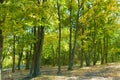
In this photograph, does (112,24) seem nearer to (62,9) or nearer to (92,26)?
(92,26)

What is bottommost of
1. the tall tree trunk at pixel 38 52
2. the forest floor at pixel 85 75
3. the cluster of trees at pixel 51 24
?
the forest floor at pixel 85 75

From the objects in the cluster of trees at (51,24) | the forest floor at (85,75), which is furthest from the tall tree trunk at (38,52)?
the forest floor at (85,75)

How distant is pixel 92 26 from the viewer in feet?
131

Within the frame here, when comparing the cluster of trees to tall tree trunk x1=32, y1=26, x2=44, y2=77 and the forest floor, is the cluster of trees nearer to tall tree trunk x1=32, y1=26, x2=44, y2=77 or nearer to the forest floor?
tall tree trunk x1=32, y1=26, x2=44, y2=77

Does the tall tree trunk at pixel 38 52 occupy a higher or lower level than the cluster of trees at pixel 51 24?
lower

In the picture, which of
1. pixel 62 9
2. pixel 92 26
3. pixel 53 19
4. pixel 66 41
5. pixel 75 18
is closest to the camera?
pixel 53 19

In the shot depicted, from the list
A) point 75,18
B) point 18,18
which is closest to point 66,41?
point 75,18

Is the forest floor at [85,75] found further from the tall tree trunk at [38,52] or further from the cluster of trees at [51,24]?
the cluster of trees at [51,24]

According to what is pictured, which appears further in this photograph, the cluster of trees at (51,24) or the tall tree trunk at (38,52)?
the tall tree trunk at (38,52)

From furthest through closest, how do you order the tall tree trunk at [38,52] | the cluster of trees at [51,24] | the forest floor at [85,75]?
1. the tall tree trunk at [38,52]
2. the forest floor at [85,75]
3. the cluster of trees at [51,24]

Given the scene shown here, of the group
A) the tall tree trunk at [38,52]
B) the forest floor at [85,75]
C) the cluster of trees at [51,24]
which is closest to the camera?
the cluster of trees at [51,24]

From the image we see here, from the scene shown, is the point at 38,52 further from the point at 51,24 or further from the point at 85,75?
the point at 51,24

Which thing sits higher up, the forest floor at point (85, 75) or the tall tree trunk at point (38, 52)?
the tall tree trunk at point (38, 52)

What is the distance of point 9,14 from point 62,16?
1746cm
